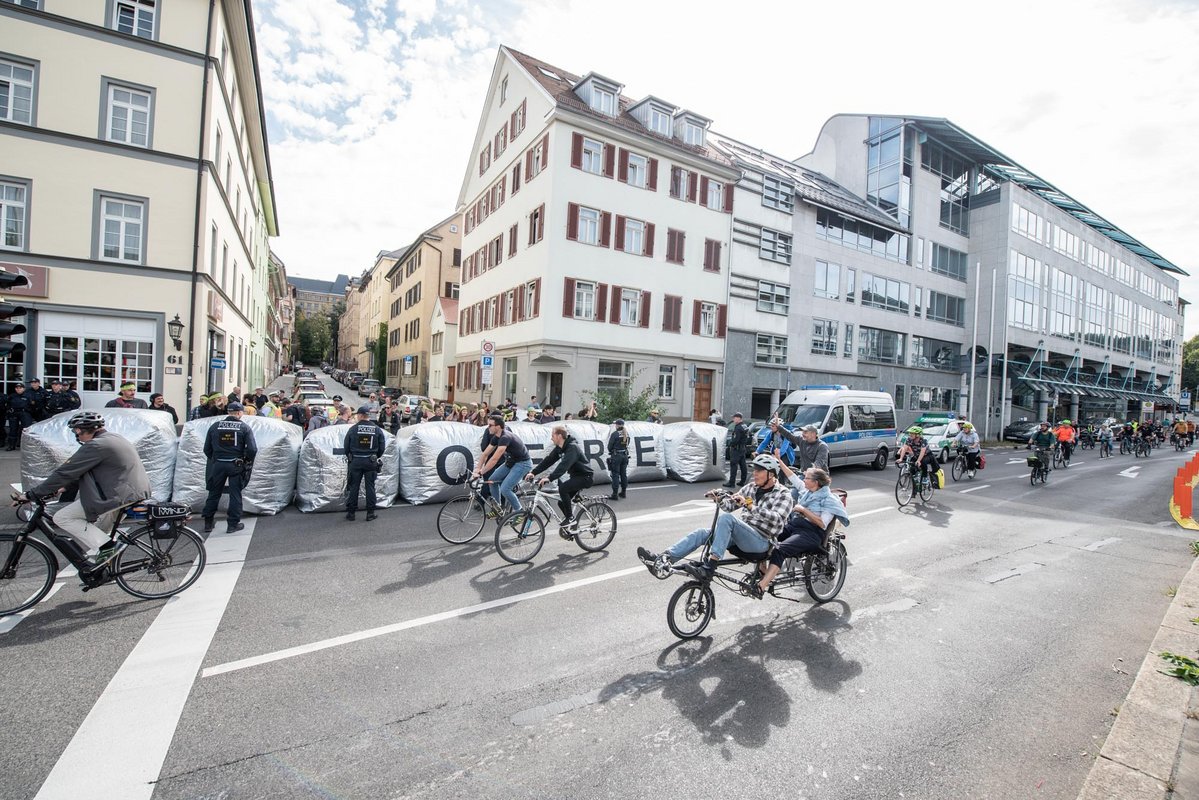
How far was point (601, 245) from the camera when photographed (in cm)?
2436

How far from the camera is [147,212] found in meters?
16.9

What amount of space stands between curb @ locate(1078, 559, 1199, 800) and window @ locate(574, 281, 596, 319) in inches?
816

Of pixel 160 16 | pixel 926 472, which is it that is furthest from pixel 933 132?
pixel 160 16

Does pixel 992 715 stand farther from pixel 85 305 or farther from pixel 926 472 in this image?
pixel 85 305

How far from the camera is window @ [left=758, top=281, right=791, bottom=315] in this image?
29625 millimetres

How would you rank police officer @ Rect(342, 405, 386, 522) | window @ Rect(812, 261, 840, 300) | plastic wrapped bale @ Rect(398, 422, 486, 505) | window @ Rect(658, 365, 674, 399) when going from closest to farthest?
police officer @ Rect(342, 405, 386, 522) → plastic wrapped bale @ Rect(398, 422, 486, 505) → window @ Rect(658, 365, 674, 399) → window @ Rect(812, 261, 840, 300)

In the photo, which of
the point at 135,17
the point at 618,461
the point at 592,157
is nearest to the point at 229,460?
the point at 618,461

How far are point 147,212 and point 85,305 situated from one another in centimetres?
310

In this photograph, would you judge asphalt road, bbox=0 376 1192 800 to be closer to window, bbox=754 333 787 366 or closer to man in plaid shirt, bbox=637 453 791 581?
man in plaid shirt, bbox=637 453 791 581

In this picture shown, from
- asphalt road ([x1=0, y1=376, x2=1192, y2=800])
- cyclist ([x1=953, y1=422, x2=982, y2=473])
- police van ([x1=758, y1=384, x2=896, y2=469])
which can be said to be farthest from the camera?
police van ([x1=758, y1=384, x2=896, y2=469])

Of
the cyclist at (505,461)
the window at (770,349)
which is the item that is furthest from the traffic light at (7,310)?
the window at (770,349)

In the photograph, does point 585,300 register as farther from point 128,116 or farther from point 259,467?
point 259,467

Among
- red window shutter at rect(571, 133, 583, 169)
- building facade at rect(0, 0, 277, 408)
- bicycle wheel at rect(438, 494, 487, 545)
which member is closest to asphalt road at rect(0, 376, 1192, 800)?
bicycle wheel at rect(438, 494, 487, 545)

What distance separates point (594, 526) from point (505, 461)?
4.94ft
